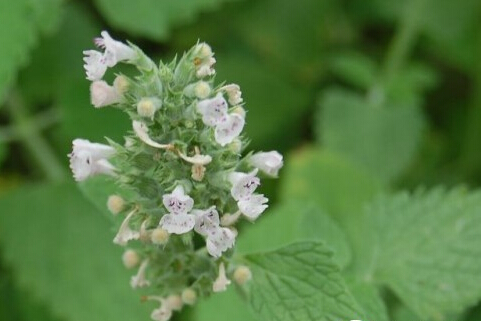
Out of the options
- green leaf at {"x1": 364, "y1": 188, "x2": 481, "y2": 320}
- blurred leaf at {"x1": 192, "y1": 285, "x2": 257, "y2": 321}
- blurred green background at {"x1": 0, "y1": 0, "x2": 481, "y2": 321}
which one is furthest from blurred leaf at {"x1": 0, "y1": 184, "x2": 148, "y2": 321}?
green leaf at {"x1": 364, "y1": 188, "x2": 481, "y2": 320}

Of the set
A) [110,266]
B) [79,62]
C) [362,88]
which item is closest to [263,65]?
[362,88]

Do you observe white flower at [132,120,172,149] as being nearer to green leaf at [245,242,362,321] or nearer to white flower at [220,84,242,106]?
white flower at [220,84,242,106]

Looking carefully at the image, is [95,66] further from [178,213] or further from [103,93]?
[178,213]

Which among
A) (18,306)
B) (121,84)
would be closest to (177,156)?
(121,84)

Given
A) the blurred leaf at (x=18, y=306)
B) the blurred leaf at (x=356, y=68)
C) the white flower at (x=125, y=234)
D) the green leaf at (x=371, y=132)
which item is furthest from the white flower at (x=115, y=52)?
the blurred leaf at (x=356, y=68)

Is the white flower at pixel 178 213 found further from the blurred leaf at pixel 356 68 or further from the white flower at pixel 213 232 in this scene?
the blurred leaf at pixel 356 68

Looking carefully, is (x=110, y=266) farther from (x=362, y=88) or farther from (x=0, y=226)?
(x=362, y=88)
